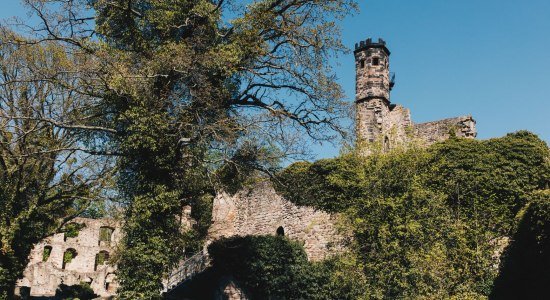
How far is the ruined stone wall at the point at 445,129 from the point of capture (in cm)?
2020

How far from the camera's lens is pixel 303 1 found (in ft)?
46.7

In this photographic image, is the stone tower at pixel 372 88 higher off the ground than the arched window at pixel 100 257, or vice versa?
the stone tower at pixel 372 88

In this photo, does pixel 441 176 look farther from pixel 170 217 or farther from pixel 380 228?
pixel 170 217

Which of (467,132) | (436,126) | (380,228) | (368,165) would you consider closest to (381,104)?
(436,126)

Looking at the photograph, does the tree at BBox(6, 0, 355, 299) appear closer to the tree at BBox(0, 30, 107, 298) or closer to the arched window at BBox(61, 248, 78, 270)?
the tree at BBox(0, 30, 107, 298)

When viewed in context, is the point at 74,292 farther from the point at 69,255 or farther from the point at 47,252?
the point at 69,255

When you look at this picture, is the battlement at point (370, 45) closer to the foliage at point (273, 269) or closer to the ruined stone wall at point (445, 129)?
the ruined stone wall at point (445, 129)

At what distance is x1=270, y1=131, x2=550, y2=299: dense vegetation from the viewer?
12820 millimetres

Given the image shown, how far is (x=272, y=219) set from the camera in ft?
75.8

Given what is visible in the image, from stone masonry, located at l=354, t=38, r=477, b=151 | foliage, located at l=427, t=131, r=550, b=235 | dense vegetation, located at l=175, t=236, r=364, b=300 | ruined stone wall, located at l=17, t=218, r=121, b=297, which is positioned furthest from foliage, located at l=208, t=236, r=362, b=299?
ruined stone wall, located at l=17, t=218, r=121, b=297

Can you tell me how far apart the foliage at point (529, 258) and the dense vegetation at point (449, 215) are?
3 cm

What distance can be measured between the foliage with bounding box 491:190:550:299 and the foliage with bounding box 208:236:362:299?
5.57 m

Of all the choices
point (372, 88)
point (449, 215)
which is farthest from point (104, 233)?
point (449, 215)

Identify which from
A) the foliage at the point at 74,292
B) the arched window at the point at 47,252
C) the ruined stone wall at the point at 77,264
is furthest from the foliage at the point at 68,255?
the foliage at the point at 74,292
